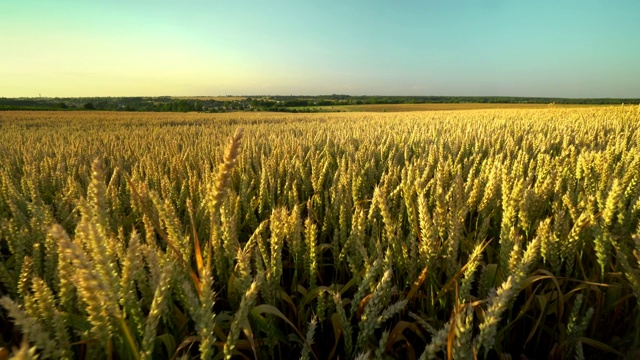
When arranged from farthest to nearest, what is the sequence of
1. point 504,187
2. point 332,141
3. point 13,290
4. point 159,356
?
1. point 332,141
2. point 504,187
3. point 13,290
4. point 159,356

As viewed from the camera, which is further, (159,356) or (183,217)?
(183,217)

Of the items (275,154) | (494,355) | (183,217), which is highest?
(275,154)

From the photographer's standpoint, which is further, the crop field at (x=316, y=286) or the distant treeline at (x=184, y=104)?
the distant treeline at (x=184, y=104)

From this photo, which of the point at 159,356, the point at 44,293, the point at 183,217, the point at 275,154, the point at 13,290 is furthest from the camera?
the point at 275,154

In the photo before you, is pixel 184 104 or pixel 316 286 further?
pixel 184 104

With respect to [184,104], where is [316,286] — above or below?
below

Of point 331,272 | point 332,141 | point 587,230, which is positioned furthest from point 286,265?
point 332,141

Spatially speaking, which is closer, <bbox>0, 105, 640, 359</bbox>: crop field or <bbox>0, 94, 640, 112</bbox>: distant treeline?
<bbox>0, 105, 640, 359</bbox>: crop field

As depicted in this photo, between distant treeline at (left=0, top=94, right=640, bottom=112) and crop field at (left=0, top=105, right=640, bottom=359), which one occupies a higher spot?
distant treeline at (left=0, top=94, right=640, bottom=112)

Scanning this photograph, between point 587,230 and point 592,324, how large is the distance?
0.43 m

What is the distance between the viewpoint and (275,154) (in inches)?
129

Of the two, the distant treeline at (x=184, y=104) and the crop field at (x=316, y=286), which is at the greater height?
the distant treeline at (x=184, y=104)

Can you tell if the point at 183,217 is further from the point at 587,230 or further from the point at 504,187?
the point at 587,230

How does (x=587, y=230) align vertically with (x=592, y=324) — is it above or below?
above
